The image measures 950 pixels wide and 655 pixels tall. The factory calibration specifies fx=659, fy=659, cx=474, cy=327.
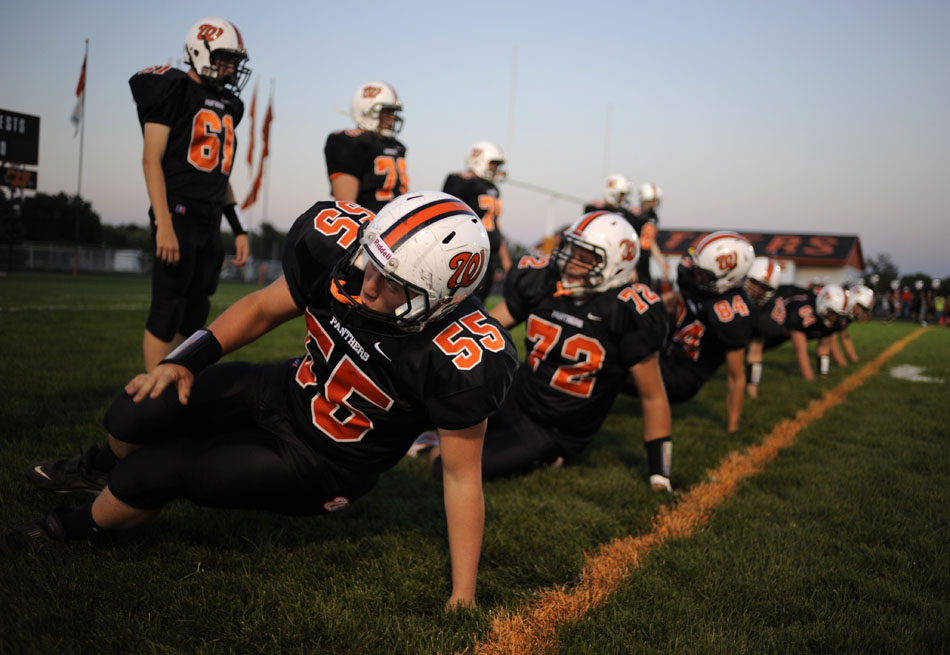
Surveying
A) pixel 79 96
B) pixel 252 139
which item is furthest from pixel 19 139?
pixel 252 139

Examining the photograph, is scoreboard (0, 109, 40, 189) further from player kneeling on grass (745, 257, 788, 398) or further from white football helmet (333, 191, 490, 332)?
white football helmet (333, 191, 490, 332)

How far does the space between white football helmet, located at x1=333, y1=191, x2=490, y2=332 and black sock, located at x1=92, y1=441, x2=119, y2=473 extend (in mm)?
1450

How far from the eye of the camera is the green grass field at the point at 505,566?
2.21 m

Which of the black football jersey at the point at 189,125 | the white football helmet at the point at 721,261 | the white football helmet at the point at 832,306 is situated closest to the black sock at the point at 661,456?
the white football helmet at the point at 721,261

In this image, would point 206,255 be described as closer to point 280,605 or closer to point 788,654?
point 280,605

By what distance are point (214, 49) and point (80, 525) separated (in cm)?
294

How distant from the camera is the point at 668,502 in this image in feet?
12.6

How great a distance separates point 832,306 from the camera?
9992mm

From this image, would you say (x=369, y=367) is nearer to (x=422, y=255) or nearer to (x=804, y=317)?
(x=422, y=255)

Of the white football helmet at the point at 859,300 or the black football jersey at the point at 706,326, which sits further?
the white football helmet at the point at 859,300

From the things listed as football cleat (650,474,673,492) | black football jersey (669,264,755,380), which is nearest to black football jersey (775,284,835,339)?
black football jersey (669,264,755,380)

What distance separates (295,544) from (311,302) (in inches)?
44.9

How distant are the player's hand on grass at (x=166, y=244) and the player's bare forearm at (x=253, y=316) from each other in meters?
1.61

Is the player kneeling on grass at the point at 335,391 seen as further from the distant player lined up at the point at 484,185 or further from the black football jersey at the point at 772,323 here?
the black football jersey at the point at 772,323
